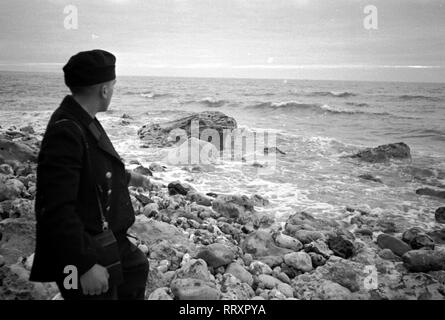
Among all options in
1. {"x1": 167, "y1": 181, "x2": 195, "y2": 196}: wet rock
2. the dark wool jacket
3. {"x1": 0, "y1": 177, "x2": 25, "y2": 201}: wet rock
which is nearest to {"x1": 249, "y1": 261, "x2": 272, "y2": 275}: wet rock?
the dark wool jacket

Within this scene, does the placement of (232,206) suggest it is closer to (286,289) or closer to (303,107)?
(286,289)

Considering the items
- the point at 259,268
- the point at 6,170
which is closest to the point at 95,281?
the point at 259,268

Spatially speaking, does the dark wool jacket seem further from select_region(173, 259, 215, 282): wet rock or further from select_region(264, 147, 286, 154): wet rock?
select_region(264, 147, 286, 154): wet rock

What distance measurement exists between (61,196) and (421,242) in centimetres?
590

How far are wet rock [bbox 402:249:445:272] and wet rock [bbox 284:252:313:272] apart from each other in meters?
1.55

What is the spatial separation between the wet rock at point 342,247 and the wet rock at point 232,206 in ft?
6.31

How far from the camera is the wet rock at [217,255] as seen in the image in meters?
4.09

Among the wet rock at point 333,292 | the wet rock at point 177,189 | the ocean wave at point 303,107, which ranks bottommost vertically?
the wet rock at point 333,292

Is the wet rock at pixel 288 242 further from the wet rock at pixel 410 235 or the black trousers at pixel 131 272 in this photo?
the black trousers at pixel 131 272

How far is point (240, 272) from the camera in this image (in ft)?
13.1

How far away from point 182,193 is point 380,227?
14.5ft

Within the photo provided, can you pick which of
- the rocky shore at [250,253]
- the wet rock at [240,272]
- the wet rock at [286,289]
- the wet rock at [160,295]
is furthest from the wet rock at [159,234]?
the wet rock at [286,289]

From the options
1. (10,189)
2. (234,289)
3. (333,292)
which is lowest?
(333,292)
